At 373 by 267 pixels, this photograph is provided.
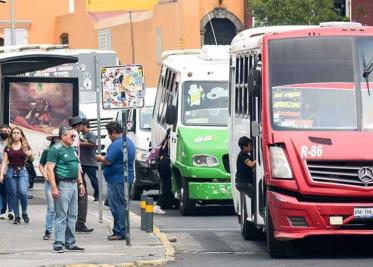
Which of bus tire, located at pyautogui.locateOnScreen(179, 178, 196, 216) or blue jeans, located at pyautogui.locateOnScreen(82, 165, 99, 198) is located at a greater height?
blue jeans, located at pyautogui.locateOnScreen(82, 165, 99, 198)

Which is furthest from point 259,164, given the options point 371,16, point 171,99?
point 371,16

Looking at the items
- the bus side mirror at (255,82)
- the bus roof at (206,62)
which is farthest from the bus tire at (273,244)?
the bus roof at (206,62)

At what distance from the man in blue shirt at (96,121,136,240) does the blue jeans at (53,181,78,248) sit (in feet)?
4.35

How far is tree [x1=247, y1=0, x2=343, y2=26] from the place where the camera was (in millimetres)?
41406

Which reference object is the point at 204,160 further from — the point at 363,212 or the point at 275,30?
the point at 363,212

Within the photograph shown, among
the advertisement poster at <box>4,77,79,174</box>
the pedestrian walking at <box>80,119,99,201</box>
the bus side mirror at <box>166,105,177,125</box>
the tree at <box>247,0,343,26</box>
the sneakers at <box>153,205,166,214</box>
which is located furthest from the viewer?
the tree at <box>247,0,343,26</box>

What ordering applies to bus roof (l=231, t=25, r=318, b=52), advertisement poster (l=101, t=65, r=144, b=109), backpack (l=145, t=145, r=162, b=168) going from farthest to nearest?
backpack (l=145, t=145, r=162, b=168)
advertisement poster (l=101, t=65, r=144, b=109)
bus roof (l=231, t=25, r=318, b=52)

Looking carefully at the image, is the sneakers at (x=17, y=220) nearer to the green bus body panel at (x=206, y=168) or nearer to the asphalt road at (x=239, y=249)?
the asphalt road at (x=239, y=249)

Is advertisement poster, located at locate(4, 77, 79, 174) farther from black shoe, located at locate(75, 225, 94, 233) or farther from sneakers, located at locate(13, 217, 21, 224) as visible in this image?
black shoe, located at locate(75, 225, 94, 233)

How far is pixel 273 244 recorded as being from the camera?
54.3 feet

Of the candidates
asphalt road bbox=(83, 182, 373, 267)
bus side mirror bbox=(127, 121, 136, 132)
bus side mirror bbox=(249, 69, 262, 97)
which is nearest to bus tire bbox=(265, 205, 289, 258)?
asphalt road bbox=(83, 182, 373, 267)

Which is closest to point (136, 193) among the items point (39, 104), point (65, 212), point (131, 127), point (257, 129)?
point (39, 104)

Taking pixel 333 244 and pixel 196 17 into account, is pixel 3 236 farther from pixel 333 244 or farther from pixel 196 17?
pixel 196 17

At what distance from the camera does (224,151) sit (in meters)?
23.3
